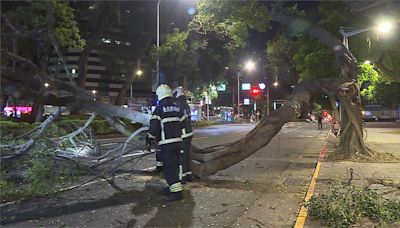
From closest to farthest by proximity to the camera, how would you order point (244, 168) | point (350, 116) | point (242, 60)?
point (244, 168) < point (350, 116) < point (242, 60)

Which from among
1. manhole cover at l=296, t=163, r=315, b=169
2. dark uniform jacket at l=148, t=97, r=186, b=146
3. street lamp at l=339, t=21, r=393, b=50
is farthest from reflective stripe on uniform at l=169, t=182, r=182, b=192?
street lamp at l=339, t=21, r=393, b=50

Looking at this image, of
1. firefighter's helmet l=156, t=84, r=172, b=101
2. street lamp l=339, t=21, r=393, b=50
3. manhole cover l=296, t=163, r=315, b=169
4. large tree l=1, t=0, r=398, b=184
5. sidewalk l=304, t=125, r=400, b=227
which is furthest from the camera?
street lamp l=339, t=21, r=393, b=50

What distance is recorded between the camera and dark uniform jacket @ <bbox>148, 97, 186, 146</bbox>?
7.41 metres

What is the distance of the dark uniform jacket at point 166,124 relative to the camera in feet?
24.3

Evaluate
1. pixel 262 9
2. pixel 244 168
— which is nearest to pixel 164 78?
pixel 262 9

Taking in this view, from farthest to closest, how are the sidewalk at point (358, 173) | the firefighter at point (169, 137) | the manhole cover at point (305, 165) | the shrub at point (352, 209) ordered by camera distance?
1. the manhole cover at point (305, 165)
2. the sidewalk at point (358, 173)
3. the firefighter at point (169, 137)
4. the shrub at point (352, 209)

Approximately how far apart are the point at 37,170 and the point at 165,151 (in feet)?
6.81

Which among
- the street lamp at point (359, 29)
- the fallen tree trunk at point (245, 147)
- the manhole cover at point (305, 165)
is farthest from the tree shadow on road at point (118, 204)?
the street lamp at point (359, 29)

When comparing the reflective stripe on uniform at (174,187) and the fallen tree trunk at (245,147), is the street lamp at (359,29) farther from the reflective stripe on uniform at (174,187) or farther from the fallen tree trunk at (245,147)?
the reflective stripe on uniform at (174,187)

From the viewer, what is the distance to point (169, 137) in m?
7.39

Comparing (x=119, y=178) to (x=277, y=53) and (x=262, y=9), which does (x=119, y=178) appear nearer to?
(x=262, y=9)

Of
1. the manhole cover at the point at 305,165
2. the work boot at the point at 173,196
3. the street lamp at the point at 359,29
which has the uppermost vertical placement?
the street lamp at the point at 359,29

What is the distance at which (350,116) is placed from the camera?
46.5 ft

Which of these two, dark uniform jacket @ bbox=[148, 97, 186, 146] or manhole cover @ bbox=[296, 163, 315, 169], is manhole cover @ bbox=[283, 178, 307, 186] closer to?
manhole cover @ bbox=[296, 163, 315, 169]
